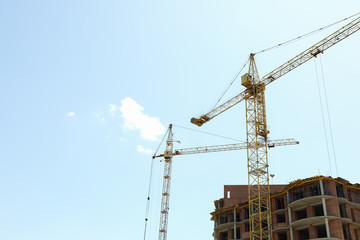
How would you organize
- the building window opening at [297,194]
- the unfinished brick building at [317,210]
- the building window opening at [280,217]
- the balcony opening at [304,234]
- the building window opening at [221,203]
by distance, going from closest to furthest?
the unfinished brick building at [317,210], the building window opening at [297,194], the balcony opening at [304,234], the building window opening at [280,217], the building window opening at [221,203]

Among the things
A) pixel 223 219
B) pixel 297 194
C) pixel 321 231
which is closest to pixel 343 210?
pixel 321 231

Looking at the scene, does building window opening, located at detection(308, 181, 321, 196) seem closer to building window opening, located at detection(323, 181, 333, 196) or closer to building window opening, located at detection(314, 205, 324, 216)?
building window opening, located at detection(323, 181, 333, 196)

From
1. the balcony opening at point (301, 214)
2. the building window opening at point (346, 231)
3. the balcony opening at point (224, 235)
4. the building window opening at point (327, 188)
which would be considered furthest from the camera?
the balcony opening at point (224, 235)

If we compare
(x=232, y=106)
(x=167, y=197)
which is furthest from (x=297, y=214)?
(x=167, y=197)

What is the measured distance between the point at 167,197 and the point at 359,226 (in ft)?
135

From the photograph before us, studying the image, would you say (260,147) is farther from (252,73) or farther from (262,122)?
(252,73)

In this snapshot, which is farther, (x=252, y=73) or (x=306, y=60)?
(x=252, y=73)

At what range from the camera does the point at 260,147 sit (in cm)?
5784

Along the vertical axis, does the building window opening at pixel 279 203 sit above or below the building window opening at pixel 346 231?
above

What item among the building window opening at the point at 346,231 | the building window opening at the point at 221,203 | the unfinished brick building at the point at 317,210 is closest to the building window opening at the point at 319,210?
the unfinished brick building at the point at 317,210

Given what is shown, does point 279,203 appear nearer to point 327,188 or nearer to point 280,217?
point 280,217

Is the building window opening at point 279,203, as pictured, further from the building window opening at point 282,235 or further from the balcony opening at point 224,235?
the balcony opening at point 224,235

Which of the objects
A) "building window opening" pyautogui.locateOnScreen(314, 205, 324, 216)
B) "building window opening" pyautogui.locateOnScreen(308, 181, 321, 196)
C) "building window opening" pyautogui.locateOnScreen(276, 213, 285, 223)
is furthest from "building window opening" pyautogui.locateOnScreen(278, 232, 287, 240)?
"building window opening" pyautogui.locateOnScreen(308, 181, 321, 196)

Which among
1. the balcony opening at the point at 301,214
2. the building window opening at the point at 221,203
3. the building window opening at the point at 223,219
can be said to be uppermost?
the building window opening at the point at 221,203
